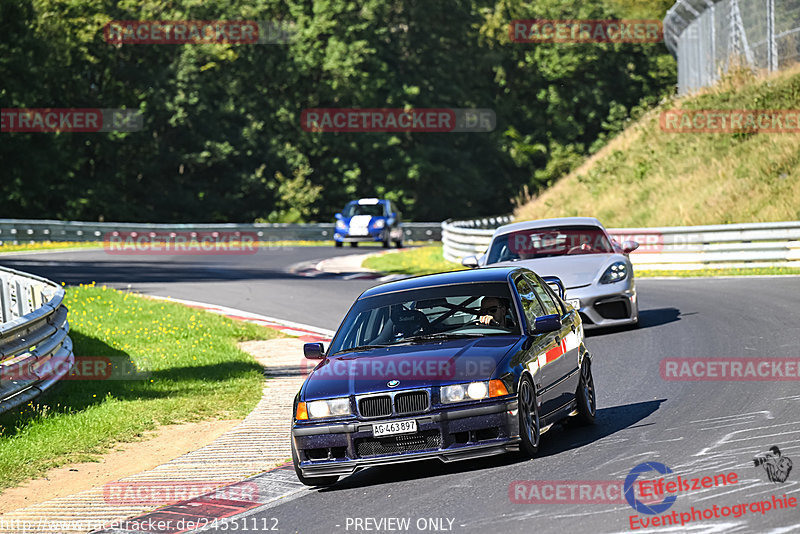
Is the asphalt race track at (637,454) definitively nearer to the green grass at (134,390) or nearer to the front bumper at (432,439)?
the front bumper at (432,439)

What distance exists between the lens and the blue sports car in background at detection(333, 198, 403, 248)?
4603cm

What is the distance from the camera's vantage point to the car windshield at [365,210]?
154 ft

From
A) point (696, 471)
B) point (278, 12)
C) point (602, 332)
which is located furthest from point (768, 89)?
point (278, 12)

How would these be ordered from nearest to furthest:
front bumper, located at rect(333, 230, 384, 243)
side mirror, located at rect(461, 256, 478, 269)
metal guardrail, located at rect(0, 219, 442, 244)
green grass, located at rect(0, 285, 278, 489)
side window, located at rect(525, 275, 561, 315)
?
side window, located at rect(525, 275, 561, 315)
green grass, located at rect(0, 285, 278, 489)
side mirror, located at rect(461, 256, 478, 269)
front bumper, located at rect(333, 230, 384, 243)
metal guardrail, located at rect(0, 219, 442, 244)

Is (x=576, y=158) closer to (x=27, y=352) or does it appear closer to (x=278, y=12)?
(x=278, y=12)

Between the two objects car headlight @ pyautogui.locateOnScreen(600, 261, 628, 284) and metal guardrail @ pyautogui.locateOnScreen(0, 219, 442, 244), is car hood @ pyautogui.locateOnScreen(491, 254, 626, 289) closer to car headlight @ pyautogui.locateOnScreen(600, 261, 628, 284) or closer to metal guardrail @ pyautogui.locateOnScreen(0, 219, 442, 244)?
car headlight @ pyautogui.locateOnScreen(600, 261, 628, 284)

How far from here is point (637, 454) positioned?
857 cm

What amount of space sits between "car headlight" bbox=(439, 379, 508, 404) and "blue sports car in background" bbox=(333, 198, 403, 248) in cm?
3765

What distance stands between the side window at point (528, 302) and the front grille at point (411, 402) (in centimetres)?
153

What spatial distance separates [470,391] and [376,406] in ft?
2.11

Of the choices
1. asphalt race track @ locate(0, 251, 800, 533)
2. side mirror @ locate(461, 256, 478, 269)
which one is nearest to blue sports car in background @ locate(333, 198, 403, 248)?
asphalt race track @ locate(0, 251, 800, 533)

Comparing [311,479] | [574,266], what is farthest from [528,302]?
[574,266]

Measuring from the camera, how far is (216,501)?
8.46 m

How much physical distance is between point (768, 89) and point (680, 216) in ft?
21.0
